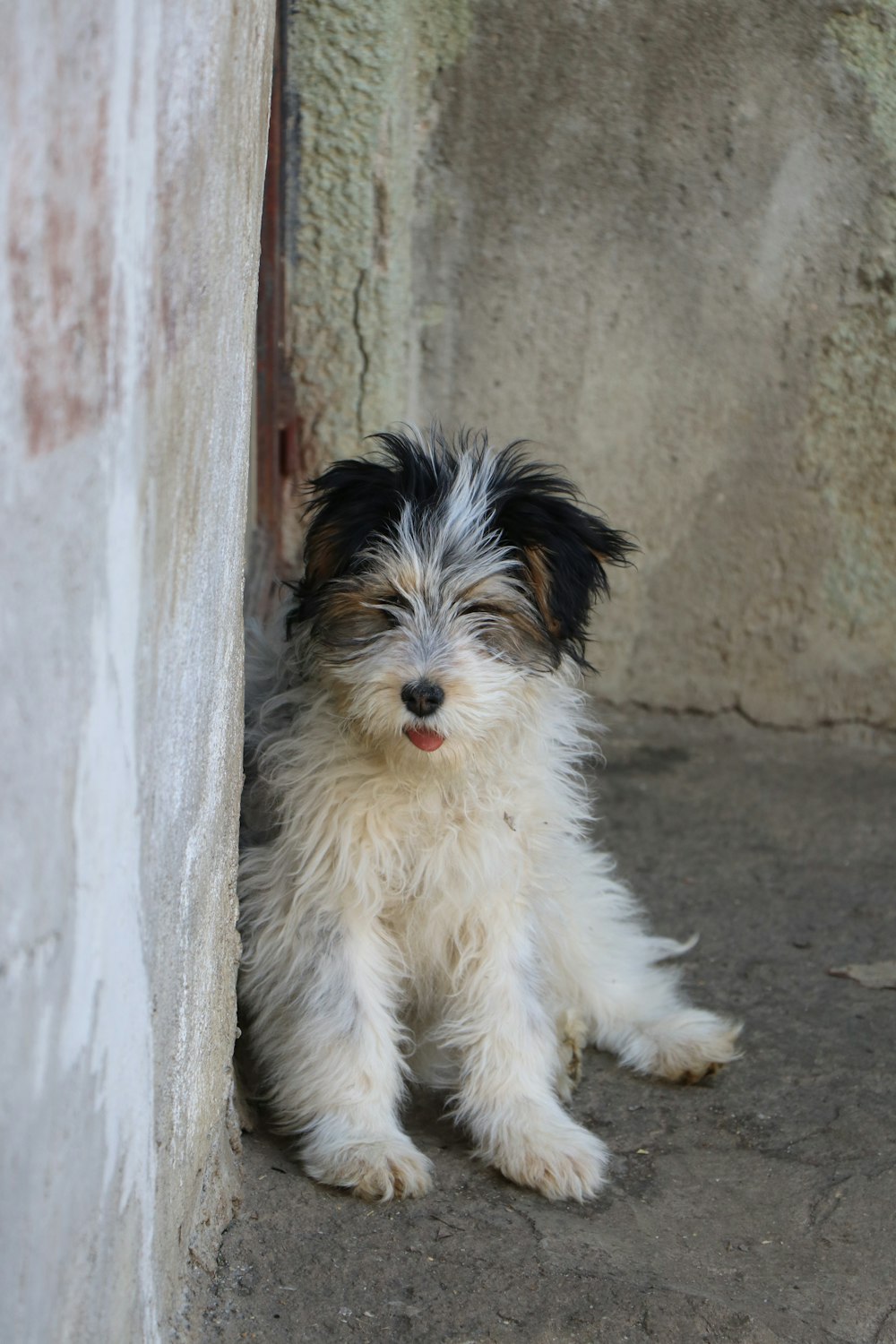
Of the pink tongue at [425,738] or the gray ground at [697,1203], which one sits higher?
the pink tongue at [425,738]

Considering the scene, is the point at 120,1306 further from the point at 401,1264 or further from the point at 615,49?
the point at 615,49

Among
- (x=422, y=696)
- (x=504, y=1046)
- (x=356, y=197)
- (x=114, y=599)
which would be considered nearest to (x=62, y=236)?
(x=114, y=599)

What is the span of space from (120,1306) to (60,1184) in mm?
364

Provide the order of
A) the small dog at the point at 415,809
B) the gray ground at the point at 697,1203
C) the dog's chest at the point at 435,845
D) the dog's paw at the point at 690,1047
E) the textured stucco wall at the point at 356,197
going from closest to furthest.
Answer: the gray ground at the point at 697,1203 → the small dog at the point at 415,809 → the dog's chest at the point at 435,845 → the dog's paw at the point at 690,1047 → the textured stucco wall at the point at 356,197

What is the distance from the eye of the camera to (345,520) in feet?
9.55

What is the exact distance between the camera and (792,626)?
5.09m

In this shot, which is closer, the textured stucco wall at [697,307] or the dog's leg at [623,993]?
the dog's leg at [623,993]

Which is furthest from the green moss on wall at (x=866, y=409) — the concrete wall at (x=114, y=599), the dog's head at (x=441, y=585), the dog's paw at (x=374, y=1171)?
the dog's paw at (x=374, y=1171)

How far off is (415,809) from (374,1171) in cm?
71

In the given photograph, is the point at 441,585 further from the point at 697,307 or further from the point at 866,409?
the point at 866,409

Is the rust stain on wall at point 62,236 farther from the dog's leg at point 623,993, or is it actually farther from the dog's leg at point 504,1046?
the dog's leg at point 623,993

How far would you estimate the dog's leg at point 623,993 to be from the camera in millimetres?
3475

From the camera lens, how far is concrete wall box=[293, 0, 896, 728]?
4.41 m

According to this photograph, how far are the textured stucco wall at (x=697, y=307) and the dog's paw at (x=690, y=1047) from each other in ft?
5.95
